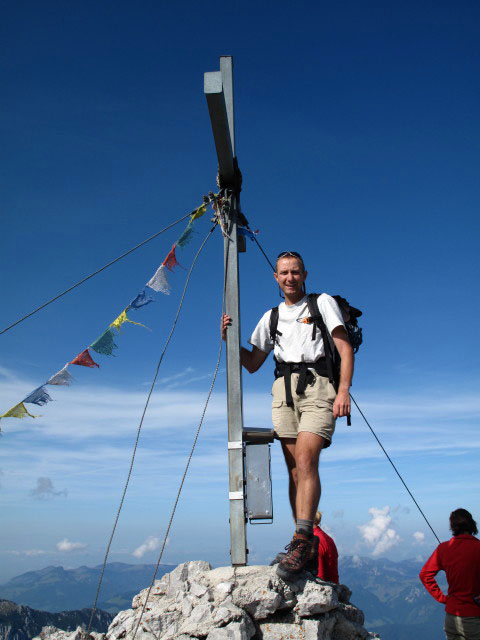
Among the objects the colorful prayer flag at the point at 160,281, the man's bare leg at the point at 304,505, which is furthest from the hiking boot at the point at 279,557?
the colorful prayer flag at the point at 160,281

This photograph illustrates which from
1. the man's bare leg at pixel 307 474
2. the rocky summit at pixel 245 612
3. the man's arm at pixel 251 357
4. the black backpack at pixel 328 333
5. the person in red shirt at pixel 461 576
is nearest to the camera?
the rocky summit at pixel 245 612

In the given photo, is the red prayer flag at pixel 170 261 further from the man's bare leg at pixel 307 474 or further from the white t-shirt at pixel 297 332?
the man's bare leg at pixel 307 474

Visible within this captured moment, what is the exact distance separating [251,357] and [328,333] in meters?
1.02

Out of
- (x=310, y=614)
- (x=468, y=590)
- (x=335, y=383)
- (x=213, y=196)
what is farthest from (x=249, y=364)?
(x=468, y=590)

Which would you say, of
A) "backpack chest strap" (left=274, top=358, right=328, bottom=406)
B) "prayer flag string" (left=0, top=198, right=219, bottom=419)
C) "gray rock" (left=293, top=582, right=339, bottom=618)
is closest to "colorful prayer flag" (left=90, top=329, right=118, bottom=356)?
"prayer flag string" (left=0, top=198, right=219, bottom=419)

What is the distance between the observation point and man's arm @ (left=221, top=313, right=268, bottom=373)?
5.69 metres

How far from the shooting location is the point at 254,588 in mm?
4375

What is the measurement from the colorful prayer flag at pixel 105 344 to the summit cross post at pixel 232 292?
206 centimetres

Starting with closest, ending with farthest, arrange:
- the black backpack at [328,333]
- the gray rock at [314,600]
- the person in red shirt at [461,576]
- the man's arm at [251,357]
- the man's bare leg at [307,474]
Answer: the gray rock at [314,600], the man's bare leg at [307,474], the black backpack at [328,333], the person in red shirt at [461,576], the man's arm at [251,357]

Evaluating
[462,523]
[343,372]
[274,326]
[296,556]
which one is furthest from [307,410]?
[462,523]

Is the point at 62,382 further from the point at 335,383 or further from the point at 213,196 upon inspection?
the point at 335,383

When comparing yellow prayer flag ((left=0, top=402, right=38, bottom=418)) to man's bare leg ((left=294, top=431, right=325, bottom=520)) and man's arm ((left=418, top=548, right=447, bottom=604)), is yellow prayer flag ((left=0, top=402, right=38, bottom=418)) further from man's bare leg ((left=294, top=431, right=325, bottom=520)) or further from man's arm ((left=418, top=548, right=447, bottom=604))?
man's arm ((left=418, top=548, right=447, bottom=604))

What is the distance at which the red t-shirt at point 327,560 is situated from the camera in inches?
234

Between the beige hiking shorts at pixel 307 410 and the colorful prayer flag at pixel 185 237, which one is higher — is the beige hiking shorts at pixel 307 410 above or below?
below
